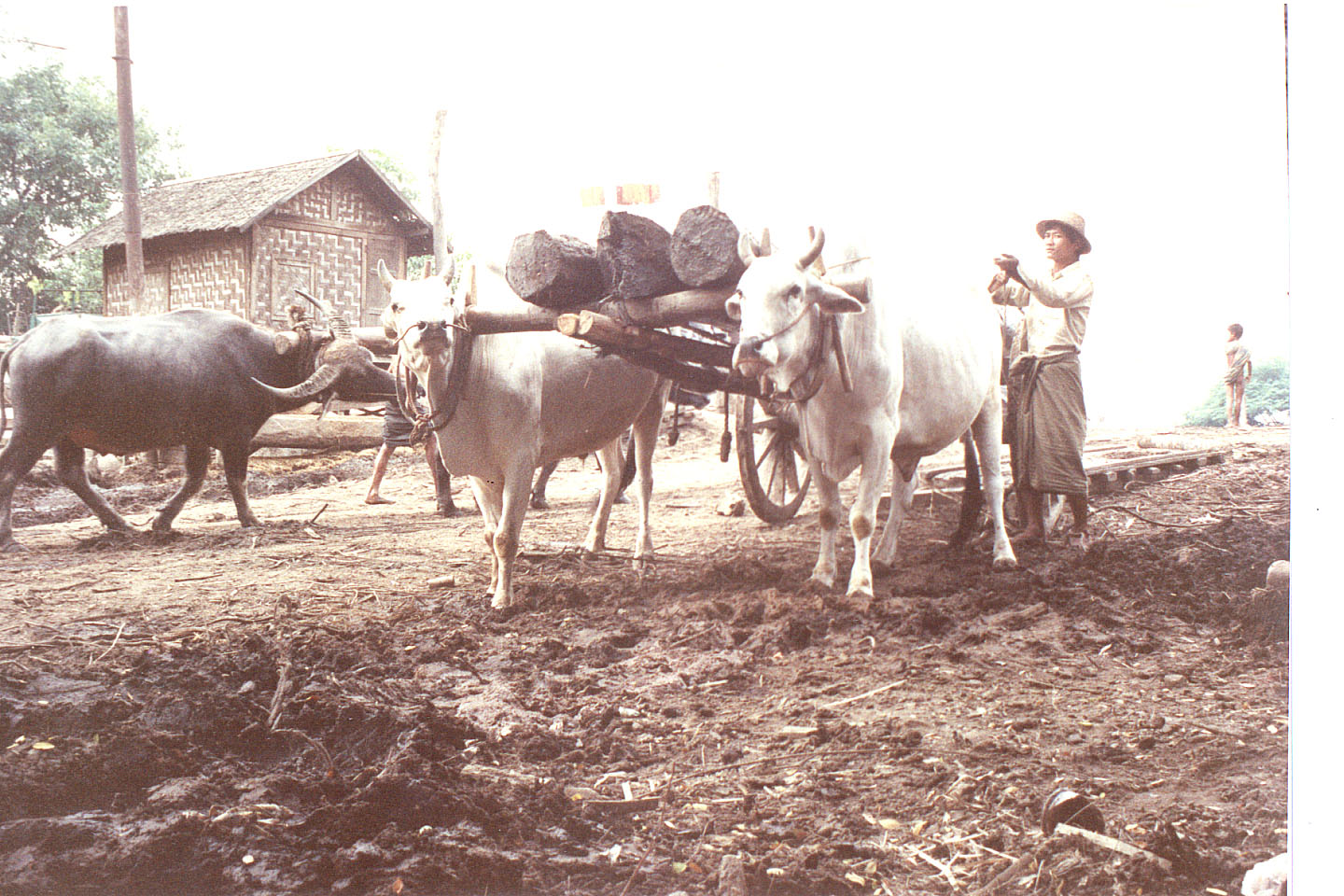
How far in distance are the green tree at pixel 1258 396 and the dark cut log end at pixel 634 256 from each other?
1.54 m

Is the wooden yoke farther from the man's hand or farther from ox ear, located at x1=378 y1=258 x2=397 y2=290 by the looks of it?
ox ear, located at x1=378 y1=258 x2=397 y2=290

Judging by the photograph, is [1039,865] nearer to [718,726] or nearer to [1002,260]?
[718,726]

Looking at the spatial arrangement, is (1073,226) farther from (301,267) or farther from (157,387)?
(157,387)

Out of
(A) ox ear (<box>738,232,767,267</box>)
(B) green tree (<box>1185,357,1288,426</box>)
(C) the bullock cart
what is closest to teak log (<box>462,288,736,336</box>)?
(C) the bullock cart

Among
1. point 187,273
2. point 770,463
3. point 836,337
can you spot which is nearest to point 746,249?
point 836,337

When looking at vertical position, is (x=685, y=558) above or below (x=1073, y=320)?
below

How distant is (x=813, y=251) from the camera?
9.87 feet

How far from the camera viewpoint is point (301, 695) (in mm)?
2383

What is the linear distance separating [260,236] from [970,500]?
3376 mm

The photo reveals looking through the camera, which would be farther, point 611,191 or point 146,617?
point 611,191

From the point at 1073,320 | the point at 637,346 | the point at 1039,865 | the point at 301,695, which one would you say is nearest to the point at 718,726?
the point at 1039,865

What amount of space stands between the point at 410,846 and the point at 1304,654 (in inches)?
73.8

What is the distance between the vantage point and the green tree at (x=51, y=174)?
2.21m

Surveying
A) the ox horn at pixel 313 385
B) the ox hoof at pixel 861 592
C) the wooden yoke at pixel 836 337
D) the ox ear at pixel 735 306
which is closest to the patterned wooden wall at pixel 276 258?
the ox horn at pixel 313 385
